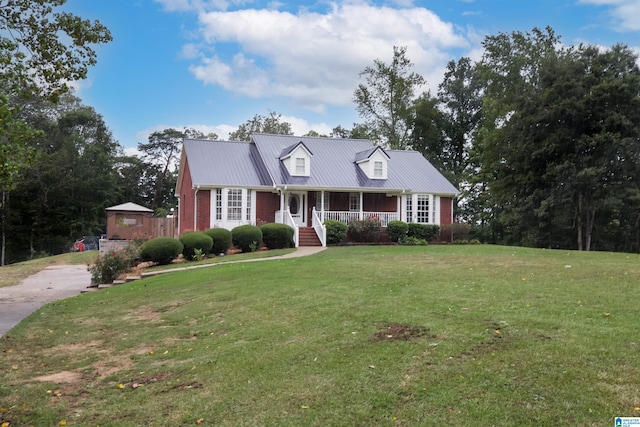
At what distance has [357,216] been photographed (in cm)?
2711

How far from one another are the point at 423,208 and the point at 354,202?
406 centimetres

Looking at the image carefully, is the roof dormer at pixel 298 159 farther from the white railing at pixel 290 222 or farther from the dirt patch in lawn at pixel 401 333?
the dirt patch in lawn at pixel 401 333

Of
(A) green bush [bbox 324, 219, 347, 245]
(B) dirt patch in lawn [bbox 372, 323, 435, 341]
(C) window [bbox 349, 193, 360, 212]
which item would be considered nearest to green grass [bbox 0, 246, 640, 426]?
(B) dirt patch in lawn [bbox 372, 323, 435, 341]

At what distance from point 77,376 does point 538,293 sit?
285 inches

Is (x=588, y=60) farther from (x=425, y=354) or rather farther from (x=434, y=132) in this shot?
(x=425, y=354)

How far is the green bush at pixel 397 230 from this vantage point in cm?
2645

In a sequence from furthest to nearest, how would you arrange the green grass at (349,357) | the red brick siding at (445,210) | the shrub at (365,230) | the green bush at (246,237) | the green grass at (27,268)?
the red brick siding at (445,210), the shrub at (365,230), the green bush at (246,237), the green grass at (27,268), the green grass at (349,357)

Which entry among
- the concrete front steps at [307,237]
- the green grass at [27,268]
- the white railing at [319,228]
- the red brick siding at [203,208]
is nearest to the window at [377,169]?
the white railing at [319,228]

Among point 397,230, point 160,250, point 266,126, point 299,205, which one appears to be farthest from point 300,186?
point 266,126

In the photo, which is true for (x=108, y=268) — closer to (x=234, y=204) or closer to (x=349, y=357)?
(x=234, y=204)

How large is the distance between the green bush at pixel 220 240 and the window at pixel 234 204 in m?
4.59

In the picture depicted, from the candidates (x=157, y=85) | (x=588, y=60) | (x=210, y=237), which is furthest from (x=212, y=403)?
(x=588, y=60)

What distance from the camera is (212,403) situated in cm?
495

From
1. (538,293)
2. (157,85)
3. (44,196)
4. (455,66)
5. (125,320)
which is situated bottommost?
(125,320)
